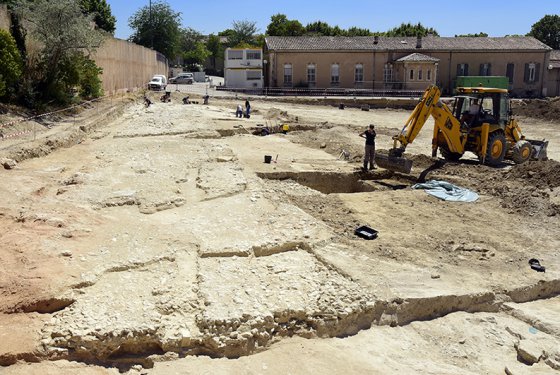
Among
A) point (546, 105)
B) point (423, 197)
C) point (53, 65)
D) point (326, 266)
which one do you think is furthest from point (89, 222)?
point (546, 105)

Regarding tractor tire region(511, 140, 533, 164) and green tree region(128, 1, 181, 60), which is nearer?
tractor tire region(511, 140, 533, 164)

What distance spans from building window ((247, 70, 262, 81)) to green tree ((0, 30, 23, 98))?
3075 centimetres

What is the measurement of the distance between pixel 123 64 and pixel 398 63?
74.6 ft

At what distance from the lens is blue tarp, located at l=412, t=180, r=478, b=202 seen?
14359 mm

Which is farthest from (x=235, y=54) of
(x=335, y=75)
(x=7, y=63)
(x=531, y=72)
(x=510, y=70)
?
(x=7, y=63)

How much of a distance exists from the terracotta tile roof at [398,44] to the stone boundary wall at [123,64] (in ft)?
37.6

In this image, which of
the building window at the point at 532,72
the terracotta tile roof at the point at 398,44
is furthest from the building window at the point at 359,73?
the building window at the point at 532,72

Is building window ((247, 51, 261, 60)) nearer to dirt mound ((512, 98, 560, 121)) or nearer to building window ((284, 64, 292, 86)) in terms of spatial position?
building window ((284, 64, 292, 86))

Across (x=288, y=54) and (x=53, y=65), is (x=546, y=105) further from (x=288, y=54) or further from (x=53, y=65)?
(x=53, y=65)

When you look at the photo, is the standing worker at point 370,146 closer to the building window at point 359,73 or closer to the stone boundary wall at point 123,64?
the stone boundary wall at point 123,64

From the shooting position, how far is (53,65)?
2416 cm

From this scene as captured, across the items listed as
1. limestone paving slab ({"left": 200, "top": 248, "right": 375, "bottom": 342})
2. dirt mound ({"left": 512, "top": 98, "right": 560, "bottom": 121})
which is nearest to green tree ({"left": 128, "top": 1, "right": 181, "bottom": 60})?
dirt mound ({"left": 512, "top": 98, "right": 560, "bottom": 121})

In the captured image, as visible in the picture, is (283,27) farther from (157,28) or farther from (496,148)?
(496,148)

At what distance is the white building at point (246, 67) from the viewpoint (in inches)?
1986
